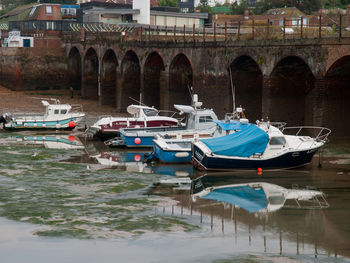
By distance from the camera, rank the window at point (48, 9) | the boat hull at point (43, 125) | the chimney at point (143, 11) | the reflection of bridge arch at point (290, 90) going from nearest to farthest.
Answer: the reflection of bridge arch at point (290, 90) < the boat hull at point (43, 125) < the chimney at point (143, 11) < the window at point (48, 9)

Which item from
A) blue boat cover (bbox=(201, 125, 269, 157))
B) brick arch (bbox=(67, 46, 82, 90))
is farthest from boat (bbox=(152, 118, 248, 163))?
brick arch (bbox=(67, 46, 82, 90))

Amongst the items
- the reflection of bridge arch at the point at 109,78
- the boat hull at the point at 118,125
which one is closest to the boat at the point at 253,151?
the boat hull at the point at 118,125

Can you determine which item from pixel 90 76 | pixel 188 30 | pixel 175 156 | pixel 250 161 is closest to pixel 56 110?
pixel 175 156

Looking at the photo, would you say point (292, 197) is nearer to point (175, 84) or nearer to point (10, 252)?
point (10, 252)

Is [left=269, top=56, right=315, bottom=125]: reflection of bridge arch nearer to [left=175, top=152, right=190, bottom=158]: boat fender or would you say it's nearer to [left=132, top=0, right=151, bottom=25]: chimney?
[left=175, top=152, right=190, bottom=158]: boat fender

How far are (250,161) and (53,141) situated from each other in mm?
16113

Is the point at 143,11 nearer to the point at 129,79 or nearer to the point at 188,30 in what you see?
the point at 188,30

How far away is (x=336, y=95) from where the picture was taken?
127ft

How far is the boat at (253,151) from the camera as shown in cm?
3183

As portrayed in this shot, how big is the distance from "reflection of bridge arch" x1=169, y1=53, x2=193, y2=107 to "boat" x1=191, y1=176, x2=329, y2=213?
22997 mm

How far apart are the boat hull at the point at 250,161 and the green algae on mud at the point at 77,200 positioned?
2434 millimetres

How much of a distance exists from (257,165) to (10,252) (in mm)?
14530

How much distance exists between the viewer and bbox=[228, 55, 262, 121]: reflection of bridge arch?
46.1 meters

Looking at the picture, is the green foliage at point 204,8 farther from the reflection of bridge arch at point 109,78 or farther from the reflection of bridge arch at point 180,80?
the reflection of bridge arch at point 180,80
